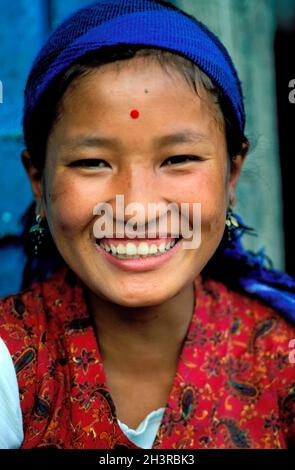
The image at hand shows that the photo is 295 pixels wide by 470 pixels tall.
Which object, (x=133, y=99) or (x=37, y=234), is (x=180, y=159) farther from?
(x=37, y=234)

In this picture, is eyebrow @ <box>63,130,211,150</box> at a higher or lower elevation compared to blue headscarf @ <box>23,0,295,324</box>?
lower

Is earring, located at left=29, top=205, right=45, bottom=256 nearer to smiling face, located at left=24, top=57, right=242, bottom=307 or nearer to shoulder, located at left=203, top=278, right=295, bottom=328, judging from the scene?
smiling face, located at left=24, top=57, right=242, bottom=307

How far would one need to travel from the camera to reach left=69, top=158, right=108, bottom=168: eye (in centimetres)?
129

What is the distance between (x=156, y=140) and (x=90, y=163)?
0.57 ft

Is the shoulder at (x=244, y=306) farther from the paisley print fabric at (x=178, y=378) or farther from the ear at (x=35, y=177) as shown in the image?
the ear at (x=35, y=177)

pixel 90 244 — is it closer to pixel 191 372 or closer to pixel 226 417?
pixel 191 372

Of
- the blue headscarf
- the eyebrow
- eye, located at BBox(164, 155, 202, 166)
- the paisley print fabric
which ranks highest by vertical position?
the blue headscarf

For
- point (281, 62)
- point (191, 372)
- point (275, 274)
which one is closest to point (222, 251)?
point (275, 274)

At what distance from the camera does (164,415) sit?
1.43 metres

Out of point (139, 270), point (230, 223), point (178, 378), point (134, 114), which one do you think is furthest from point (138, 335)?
A: point (134, 114)

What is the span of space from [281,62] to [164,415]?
139 centimetres

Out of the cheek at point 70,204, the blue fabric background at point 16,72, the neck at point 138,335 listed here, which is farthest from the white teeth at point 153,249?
the blue fabric background at point 16,72

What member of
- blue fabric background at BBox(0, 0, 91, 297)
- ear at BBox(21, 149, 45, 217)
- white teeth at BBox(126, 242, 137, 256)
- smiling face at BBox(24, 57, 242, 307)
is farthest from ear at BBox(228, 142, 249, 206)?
blue fabric background at BBox(0, 0, 91, 297)

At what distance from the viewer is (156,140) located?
1240 millimetres
